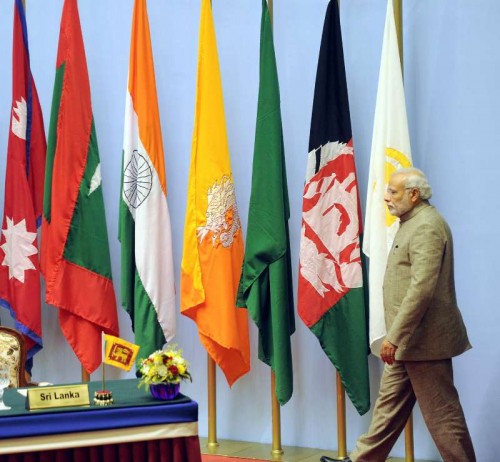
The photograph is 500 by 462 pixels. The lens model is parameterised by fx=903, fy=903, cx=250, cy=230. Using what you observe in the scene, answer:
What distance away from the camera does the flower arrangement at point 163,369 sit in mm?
3367

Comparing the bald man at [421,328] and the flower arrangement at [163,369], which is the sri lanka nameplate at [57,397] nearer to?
the flower arrangement at [163,369]

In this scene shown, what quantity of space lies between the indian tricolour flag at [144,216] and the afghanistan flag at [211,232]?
182 millimetres

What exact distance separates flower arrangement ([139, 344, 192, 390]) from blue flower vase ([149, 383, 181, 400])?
0.02 m

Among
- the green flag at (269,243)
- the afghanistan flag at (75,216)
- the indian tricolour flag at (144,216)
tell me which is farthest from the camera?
the afghanistan flag at (75,216)

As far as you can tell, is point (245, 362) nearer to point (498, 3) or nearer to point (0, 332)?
point (0, 332)

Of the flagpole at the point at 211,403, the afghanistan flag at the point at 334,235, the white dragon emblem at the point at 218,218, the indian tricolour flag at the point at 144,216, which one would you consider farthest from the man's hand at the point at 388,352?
the indian tricolour flag at the point at 144,216

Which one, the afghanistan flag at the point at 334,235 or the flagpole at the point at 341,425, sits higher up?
the afghanistan flag at the point at 334,235

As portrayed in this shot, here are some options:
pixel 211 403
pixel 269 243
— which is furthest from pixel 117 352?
pixel 211 403

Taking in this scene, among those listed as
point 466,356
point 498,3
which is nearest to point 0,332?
point 466,356

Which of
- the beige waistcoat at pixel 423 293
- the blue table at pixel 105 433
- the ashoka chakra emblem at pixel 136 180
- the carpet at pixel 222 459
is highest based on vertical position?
the ashoka chakra emblem at pixel 136 180

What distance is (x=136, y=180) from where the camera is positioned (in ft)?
16.8

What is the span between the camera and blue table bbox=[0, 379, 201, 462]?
317 cm

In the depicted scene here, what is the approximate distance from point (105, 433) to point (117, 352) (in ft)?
1.11

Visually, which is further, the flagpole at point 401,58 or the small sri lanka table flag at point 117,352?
the flagpole at point 401,58
